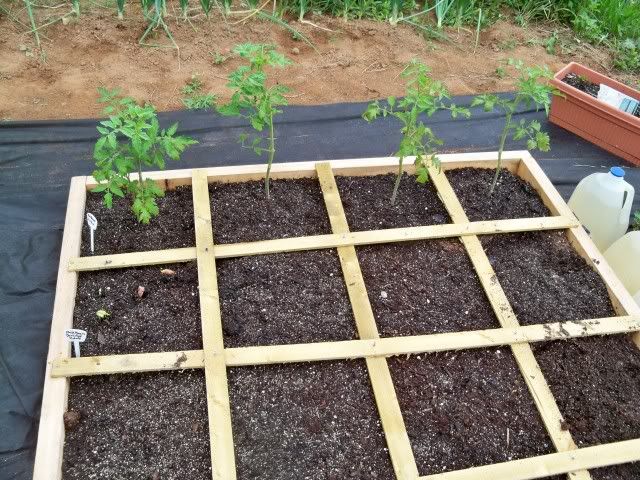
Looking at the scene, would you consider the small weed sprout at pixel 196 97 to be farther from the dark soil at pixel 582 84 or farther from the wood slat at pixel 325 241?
the dark soil at pixel 582 84

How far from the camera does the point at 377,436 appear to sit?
1.90 meters

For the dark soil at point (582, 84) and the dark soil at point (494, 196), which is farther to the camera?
the dark soil at point (582, 84)

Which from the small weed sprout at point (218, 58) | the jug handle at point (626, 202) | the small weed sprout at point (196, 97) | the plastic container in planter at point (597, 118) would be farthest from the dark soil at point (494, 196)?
the small weed sprout at point (218, 58)

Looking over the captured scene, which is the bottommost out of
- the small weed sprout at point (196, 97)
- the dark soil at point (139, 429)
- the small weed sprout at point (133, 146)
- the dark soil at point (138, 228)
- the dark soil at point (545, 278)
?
the dark soil at point (139, 429)

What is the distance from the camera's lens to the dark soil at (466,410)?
74.6 inches

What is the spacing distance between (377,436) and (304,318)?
0.50m

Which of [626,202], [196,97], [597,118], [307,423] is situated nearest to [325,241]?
[307,423]

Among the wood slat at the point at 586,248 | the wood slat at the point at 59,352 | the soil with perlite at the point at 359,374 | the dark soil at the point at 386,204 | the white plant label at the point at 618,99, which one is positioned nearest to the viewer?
the wood slat at the point at 59,352

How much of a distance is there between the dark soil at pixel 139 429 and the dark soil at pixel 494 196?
1424mm

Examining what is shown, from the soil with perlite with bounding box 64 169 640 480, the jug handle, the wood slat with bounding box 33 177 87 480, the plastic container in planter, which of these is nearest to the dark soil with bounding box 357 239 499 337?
the soil with perlite with bounding box 64 169 640 480

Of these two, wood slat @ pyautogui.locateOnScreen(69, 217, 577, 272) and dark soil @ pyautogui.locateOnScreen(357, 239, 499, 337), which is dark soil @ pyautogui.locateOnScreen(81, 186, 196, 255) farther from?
dark soil @ pyautogui.locateOnScreen(357, 239, 499, 337)

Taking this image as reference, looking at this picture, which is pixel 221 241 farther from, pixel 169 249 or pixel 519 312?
pixel 519 312

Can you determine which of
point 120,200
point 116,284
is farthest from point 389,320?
point 120,200

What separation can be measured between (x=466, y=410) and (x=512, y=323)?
1.30 feet
